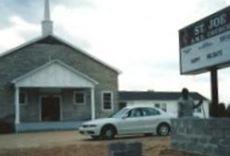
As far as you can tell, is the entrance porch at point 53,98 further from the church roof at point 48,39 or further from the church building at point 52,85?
the church roof at point 48,39

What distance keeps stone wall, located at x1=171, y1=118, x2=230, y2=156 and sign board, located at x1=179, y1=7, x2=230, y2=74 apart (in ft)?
5.15

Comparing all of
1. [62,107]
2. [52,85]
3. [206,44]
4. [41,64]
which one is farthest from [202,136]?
[62,107]

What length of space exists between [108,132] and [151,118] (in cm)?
219

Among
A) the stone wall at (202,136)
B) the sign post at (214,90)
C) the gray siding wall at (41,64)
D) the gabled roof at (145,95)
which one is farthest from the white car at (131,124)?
the gabled roof at (145,95)

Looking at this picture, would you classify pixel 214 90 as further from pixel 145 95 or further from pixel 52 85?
pixel 145 95

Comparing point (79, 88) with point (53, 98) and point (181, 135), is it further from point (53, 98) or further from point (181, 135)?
point (181, 135)

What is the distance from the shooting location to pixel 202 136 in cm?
1547

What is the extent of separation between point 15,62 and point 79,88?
5027mm

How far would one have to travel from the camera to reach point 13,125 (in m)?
40.6

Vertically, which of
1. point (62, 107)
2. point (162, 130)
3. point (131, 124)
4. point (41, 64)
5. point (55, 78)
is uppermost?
point (41, 64)

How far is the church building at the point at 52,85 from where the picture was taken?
4112 centimetres

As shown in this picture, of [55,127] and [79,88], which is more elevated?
[79,88]

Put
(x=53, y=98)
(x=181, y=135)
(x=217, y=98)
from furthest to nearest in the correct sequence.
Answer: (x=53, y=98) < (x=181, y=135) < (x=217, y=98)

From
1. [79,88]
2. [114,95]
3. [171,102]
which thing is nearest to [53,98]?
[79,88]
